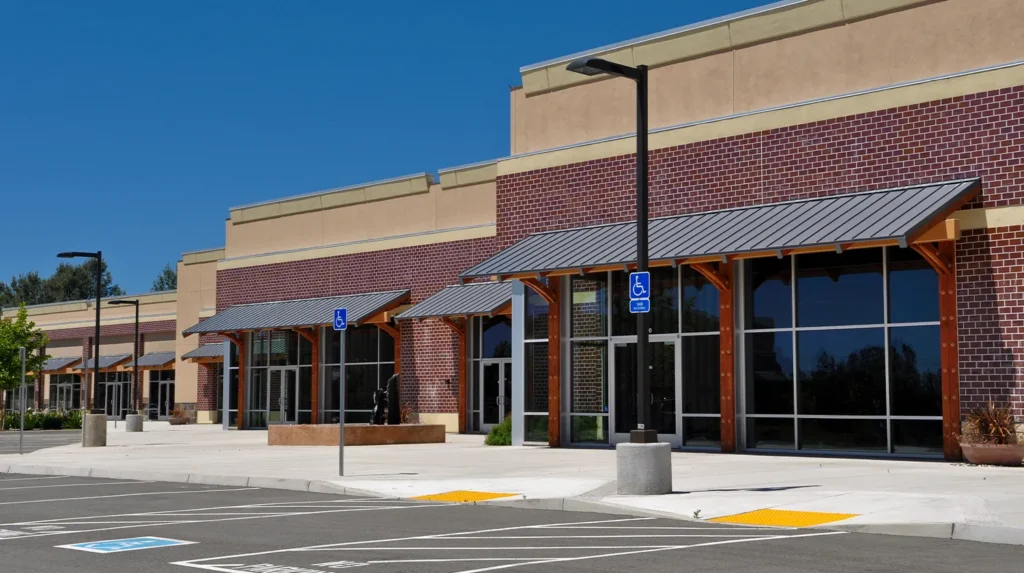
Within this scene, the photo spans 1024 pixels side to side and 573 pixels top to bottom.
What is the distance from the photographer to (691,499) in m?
15.5

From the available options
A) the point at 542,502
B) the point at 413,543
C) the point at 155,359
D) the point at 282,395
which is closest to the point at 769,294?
the point at 542,502

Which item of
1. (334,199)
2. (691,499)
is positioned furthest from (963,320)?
(334,199)

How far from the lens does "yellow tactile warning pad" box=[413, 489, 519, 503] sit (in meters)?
16.5

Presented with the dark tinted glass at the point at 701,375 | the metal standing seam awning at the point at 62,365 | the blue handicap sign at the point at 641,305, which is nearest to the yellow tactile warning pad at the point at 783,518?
the blue handicap sign at the point at 641,305

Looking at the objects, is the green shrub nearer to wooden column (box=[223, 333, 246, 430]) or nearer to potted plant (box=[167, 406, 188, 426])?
wooden column (box=[223, 333, 246, 430])

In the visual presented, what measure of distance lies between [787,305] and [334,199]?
23492 mm

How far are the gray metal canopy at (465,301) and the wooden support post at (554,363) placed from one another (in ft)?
22.3

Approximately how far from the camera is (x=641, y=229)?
16.3m

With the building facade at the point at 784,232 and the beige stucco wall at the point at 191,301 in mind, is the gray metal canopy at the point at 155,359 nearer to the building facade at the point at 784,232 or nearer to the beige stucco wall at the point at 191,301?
the beige stucco wall at the point at 191,301

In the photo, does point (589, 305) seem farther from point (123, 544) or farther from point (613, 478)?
point (123, 544)

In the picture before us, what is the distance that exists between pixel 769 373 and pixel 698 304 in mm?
2256

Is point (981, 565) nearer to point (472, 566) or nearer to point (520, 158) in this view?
point (472, 566)

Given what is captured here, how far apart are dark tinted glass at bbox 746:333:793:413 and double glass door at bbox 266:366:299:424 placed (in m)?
22.7

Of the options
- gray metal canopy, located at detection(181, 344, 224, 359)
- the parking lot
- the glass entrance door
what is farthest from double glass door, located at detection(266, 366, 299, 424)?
the parking lot
